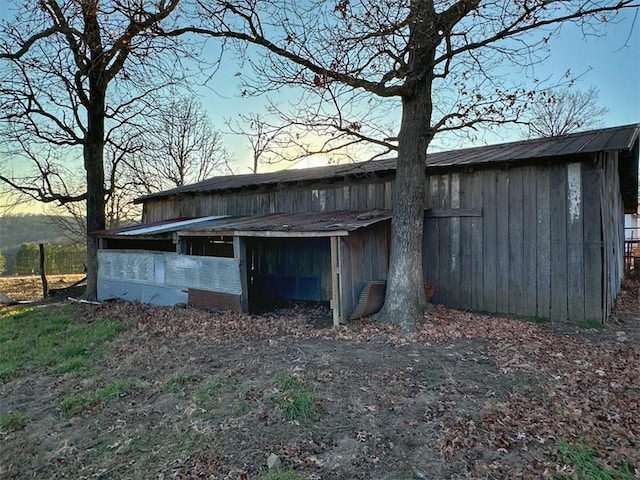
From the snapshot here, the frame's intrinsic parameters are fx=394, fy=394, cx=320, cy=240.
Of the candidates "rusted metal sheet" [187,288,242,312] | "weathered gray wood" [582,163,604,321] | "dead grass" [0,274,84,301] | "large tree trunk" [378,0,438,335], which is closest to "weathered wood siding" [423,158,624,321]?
"weathered gray wood" [582,163,604,321]

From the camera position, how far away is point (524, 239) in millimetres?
7742

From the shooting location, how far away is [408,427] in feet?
11.8

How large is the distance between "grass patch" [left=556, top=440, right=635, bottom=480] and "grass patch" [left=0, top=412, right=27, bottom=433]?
4991 mm

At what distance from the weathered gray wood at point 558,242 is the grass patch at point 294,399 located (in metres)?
5.55

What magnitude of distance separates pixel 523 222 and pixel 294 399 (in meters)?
6.00

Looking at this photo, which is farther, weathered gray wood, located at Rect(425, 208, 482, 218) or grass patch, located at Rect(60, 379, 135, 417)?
weathered gray wood, located at Rect(425, 208, 482, 218)

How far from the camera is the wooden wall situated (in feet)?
23.2

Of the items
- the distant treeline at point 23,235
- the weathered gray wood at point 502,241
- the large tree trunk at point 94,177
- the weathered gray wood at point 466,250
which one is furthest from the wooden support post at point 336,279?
the distant treeline at point 23,235

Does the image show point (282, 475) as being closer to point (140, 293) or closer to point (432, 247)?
point (432, 247)

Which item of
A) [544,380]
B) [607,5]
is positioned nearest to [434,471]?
[544,380]

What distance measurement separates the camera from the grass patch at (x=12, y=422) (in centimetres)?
402

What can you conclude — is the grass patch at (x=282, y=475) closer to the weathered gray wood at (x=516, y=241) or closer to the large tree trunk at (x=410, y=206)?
the large tree trunk at (x=410, y=206)

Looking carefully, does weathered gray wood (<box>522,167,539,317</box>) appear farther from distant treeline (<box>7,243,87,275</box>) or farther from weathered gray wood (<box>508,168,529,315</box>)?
distant treeline (<box>7,243,87,275</box>)

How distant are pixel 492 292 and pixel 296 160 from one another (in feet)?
15.8
